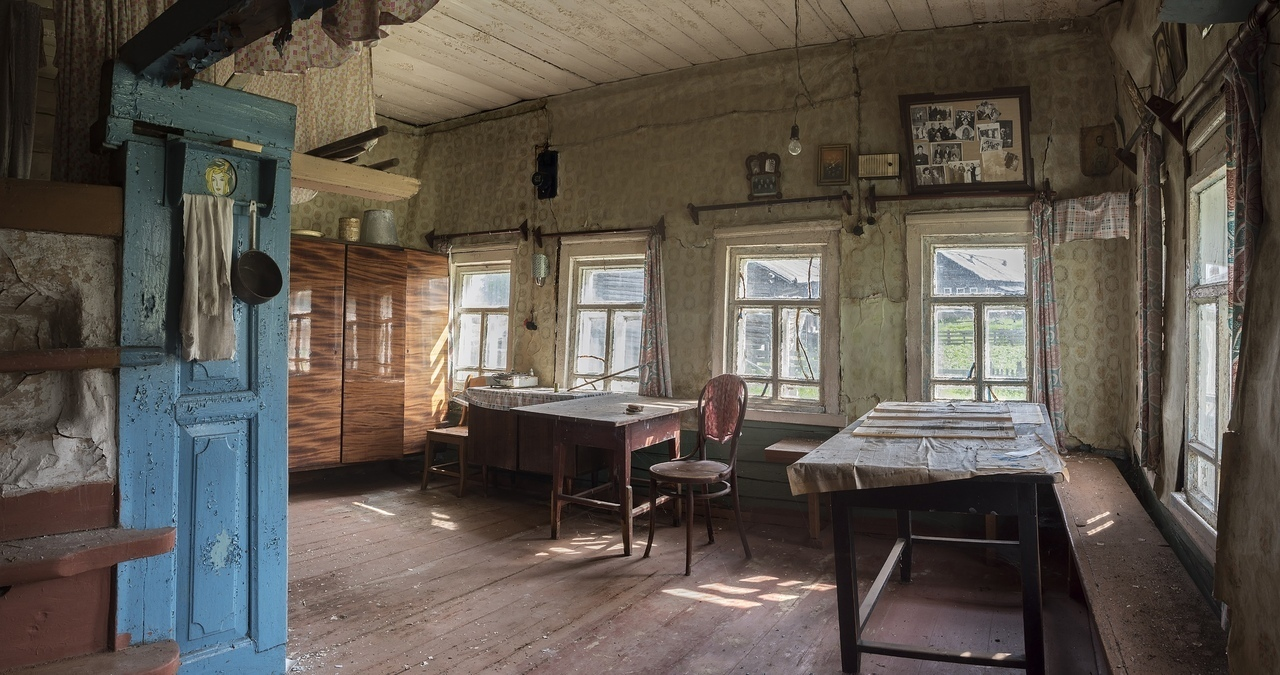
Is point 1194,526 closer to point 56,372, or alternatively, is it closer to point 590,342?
point 56,372

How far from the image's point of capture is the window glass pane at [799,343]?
555 cm

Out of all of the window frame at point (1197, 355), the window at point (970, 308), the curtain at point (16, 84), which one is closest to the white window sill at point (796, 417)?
the window at point (970, 308)

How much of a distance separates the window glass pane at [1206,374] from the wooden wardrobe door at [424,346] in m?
5.78

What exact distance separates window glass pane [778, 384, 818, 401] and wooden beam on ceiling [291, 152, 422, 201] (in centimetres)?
318

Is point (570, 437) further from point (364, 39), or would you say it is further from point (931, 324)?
point (364, 39)

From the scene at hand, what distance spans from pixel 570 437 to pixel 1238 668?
3.68m

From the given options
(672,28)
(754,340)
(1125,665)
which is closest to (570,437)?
(754,340)

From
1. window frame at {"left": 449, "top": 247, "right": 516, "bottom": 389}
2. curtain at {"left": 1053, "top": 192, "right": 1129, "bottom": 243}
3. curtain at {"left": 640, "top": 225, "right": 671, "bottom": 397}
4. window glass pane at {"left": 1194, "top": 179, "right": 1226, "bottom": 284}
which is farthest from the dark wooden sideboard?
window glass pane at {"left": 1194, "top": 179, "right": 1226, "bottom": 284}

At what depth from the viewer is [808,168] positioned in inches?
218

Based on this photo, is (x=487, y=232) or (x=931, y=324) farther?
(x=487, y=232)

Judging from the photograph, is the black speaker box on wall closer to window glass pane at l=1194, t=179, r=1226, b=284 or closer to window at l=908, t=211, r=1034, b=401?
window at l=908, t=211, r=1034, b=401

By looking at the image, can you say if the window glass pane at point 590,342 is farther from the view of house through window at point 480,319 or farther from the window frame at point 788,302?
the window frame at point 788,302

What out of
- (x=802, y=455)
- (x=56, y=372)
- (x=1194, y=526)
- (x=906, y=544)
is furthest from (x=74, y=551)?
(x=1194, y=526)

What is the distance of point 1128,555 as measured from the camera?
2.96m
